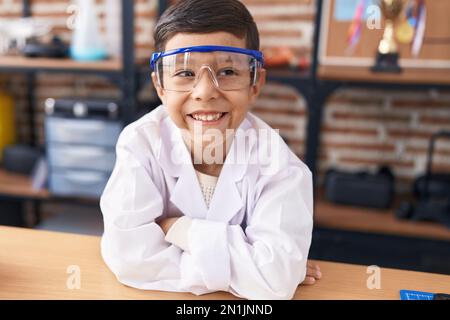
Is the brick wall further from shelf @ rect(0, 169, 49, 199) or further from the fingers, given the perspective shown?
the fingers

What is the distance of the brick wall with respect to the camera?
2.29 metres

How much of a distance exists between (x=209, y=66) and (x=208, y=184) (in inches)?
10.6

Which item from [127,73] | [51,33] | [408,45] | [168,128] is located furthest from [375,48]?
[51,33]

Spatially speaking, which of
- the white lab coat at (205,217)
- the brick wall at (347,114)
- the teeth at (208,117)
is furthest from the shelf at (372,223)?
the teeth at (208,117)

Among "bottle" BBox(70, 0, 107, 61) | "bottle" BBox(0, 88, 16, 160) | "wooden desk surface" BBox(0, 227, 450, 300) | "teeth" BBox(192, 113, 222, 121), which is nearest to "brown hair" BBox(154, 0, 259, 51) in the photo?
"teeth" BBox(192, 113, 222, 121)

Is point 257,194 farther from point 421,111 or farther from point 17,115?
point 17,115

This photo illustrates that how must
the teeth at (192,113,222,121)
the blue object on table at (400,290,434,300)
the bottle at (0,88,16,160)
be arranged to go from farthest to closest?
the bottle at (0,88,16,160), the teeth at (192,113,222,121), the blue object on table at (400,290,434,300)

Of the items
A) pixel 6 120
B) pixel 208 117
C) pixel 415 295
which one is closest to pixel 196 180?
pixel 208 117

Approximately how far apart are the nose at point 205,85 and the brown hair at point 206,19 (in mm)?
77

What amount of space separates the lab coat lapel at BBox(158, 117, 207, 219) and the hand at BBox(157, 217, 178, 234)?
1.8 inches

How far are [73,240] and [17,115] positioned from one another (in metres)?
2.11

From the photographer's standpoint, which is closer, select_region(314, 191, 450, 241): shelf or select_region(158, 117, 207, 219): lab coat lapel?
select_region(158, 117, 207, 219): lab coat lapel

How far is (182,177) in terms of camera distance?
95cm
